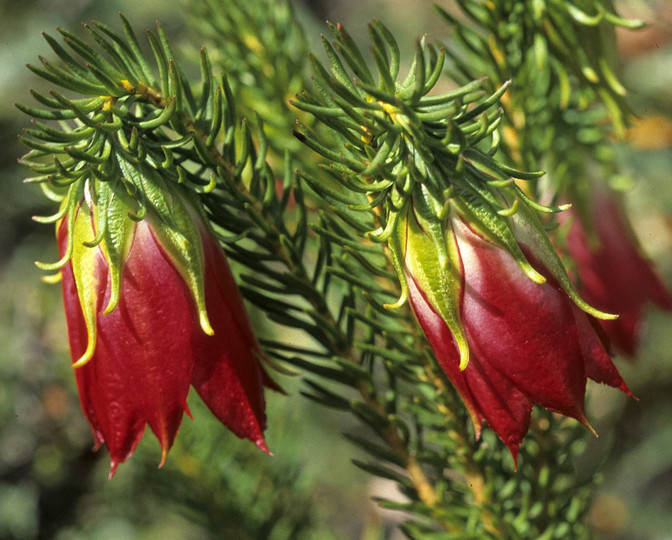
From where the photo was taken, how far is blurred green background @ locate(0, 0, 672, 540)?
0.77m

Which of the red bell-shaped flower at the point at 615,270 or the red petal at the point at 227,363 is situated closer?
the red petal at the point at 227,363

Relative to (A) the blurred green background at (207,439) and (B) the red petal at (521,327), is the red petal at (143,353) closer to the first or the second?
(B) the red petal at (521,327)

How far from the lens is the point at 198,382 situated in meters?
0.40

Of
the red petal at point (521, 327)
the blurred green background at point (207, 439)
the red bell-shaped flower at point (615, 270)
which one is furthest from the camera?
the blurred green background at point (207, 439)

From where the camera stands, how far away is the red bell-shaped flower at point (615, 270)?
0.61m

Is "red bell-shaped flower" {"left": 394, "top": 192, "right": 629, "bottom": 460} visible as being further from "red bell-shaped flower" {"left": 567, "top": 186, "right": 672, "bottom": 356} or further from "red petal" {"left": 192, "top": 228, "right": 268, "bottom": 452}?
"red bell-shaped flower" {"left": 567, "top": 186, "right": 672, "bottom": 356}

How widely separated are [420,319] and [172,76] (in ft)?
0.58

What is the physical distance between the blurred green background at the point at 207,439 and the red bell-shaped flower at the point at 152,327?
317 millimetres

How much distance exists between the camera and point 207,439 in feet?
2.58

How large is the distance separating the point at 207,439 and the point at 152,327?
432 millimetres

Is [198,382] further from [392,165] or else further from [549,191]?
[549,191]

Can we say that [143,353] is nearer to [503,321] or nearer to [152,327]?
[152,327]

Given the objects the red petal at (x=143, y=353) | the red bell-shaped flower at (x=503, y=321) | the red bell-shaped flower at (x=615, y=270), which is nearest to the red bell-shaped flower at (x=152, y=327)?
the red petal at (x=143, y=353)

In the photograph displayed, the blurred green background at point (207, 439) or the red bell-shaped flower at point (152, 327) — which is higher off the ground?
the red bell-shaped flower at point (152, 327)
